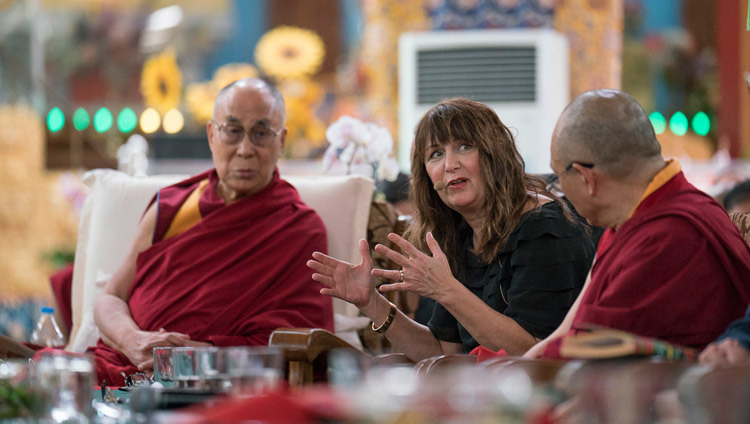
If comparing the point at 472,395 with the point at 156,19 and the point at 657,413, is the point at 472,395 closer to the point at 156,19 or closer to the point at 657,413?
Answer: the point at 657,413

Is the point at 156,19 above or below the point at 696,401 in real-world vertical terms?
above

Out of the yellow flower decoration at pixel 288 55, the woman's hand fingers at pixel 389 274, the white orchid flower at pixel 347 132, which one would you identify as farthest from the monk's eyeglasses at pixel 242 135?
the yellow flower decoration at pixel 288 55

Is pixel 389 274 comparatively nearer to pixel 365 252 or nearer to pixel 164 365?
pixel 365 252

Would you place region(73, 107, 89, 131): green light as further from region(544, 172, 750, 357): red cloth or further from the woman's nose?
region(544, 172, 750, 357): red cloth

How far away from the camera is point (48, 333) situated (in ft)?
10.9

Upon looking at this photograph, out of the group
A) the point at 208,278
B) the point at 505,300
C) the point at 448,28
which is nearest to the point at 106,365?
the point at 208,278

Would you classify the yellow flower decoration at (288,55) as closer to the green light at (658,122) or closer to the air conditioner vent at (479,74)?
the air conditioner vent at (479,74)

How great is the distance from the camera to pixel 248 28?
12.2 metres

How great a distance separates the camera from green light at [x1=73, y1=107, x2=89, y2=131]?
Result: 9609 mm

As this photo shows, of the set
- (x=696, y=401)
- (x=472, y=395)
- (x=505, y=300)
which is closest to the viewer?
(x=472, y=395)

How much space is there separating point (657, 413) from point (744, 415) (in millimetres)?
143

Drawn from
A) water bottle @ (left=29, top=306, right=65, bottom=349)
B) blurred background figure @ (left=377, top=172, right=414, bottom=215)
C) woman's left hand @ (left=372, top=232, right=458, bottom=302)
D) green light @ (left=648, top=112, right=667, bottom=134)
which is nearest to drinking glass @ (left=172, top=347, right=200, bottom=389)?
woman's left hand @ (left=372, top=232, right=458, bottom=302)

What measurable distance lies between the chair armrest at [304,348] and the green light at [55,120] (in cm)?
778

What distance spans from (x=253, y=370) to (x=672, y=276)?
80 centimetres
